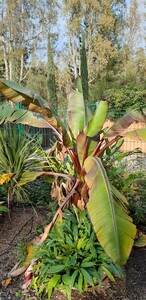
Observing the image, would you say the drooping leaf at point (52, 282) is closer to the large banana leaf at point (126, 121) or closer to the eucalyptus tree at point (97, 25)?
the large banana leaf at point (126, 121)

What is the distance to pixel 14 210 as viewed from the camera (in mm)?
3738

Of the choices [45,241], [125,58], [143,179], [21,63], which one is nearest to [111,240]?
[45,241]

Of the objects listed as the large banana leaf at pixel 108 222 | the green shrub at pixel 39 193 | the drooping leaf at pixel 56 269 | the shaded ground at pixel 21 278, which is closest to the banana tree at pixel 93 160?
the large banana leaf at pixel 108 222

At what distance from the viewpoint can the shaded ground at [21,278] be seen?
94.2 inches

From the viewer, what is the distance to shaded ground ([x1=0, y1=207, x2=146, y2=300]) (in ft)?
7.85

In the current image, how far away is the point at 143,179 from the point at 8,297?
89.5 inches

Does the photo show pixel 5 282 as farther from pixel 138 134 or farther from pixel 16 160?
pixel 138 134

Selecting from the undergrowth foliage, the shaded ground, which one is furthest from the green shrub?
the undergrowth foliage

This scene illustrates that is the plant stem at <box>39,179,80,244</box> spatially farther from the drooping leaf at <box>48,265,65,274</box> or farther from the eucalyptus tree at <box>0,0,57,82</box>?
the eucalyptus tree at <box>0,0,57,82</box>

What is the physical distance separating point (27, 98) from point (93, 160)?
0.93 m

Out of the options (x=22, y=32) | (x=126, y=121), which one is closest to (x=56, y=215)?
(x=126, y=121)

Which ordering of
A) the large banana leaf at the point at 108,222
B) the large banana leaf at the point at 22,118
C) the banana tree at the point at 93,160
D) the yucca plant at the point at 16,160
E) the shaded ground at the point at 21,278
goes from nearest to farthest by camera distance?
the large banana leaf at the point at 108,222 → the banana tree at the point at 93,160 → the shaded ground at the point at 21,278 → the large banana leaf at the point at 22,118 → the yucca plant at the point at 16,160

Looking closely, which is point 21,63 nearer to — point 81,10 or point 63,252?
point 81,10

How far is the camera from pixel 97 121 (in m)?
2.64
